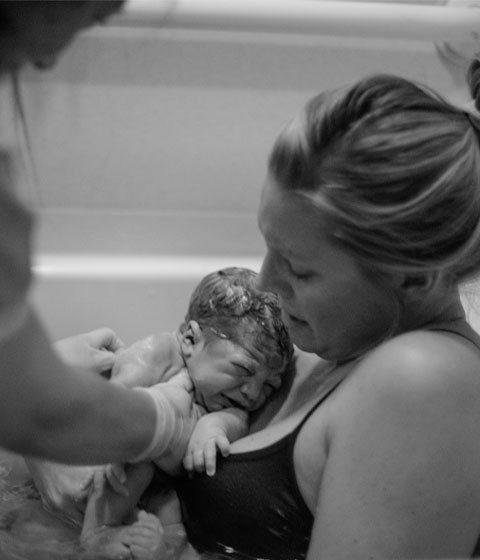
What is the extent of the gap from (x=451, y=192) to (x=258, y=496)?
1.36 ft

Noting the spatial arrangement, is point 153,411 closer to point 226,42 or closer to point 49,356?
point 49,356

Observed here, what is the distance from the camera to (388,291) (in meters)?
0.98

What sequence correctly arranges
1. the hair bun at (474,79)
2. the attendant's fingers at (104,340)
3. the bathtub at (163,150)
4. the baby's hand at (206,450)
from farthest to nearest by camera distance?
1. the bathtub at (163,150)
2. the attendant's fingers at (104,340)
3. the baby's hand at (206,450)
4. the hair bun at (474,79)

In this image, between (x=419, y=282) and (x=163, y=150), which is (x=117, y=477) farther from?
(x=163, y=150)

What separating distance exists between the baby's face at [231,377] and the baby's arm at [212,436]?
0.02 m

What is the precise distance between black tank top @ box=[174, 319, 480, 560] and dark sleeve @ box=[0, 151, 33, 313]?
1.75 ft

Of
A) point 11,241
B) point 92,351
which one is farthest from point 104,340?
point 11,241

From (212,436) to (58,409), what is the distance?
503mm

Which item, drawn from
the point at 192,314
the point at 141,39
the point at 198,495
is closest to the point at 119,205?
the point at 141,39

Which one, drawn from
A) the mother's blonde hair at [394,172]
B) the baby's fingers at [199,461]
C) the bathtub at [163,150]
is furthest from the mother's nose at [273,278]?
the bathtub at [163,150]

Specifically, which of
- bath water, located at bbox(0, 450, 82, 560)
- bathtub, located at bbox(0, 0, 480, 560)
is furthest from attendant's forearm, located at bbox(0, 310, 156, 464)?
bathtub, located at bbox(0, 0, 480, 560)

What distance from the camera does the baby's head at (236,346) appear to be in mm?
1313

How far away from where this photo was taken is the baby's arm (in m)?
1.12

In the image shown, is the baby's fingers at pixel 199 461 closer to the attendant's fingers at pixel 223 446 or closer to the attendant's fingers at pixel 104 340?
the attendant's fingers at pixel 223 446
